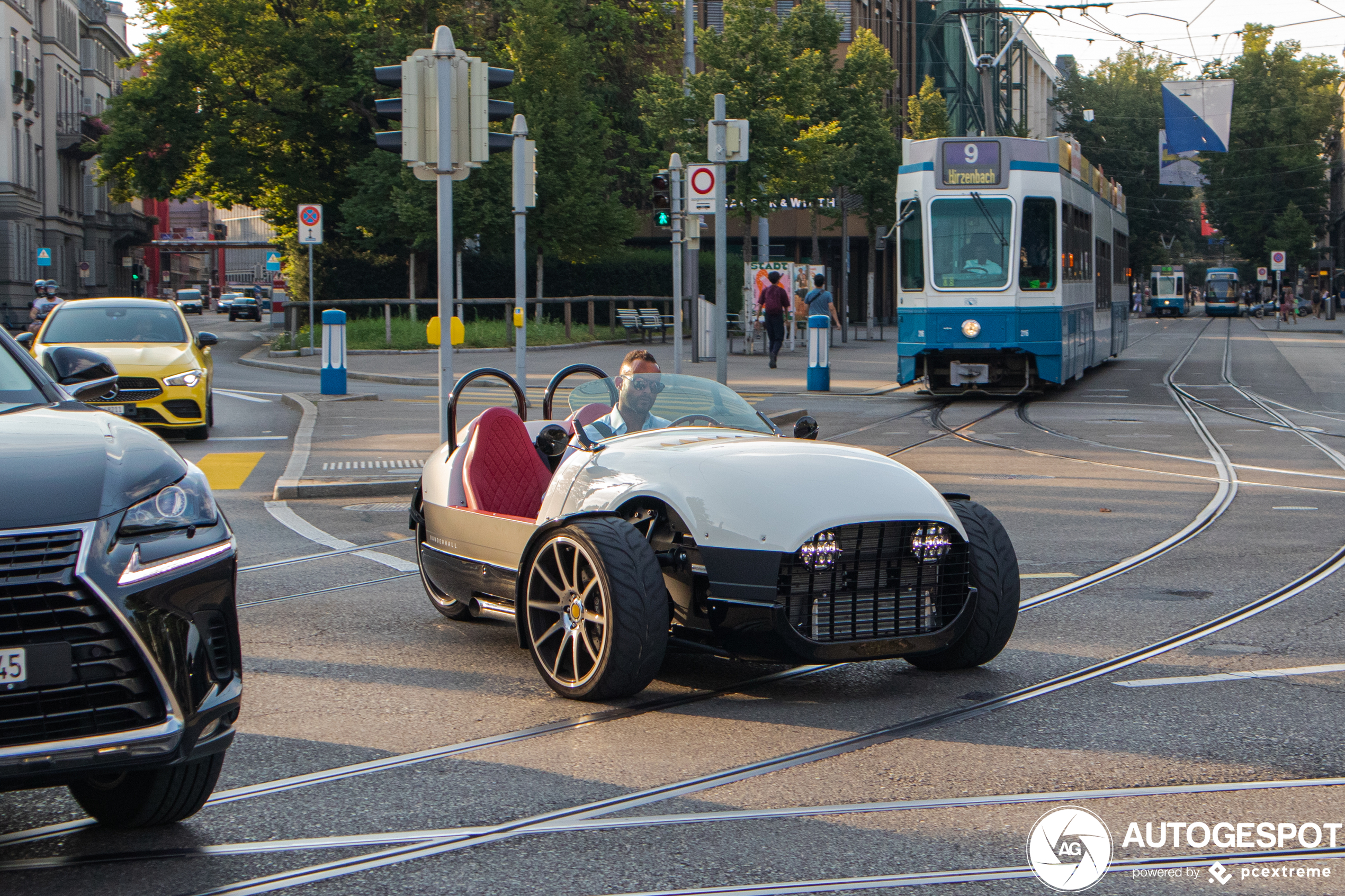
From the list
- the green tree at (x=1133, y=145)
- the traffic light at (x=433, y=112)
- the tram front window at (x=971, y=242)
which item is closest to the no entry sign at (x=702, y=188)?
the tram front window at (x=971, y=242)

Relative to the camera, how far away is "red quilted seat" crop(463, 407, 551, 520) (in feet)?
22.6

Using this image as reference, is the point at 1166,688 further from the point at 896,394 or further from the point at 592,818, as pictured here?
the point at 896,394

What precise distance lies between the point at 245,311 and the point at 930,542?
3183 inches

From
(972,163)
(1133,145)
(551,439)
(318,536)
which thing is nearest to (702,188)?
(972,163)

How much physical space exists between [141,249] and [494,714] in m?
109

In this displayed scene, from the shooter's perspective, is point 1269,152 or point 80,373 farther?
point 1269,152

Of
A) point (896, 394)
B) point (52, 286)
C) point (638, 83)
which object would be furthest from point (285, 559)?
point (638, 83)

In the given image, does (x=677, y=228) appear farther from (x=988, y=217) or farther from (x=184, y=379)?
(x=184, y=379)

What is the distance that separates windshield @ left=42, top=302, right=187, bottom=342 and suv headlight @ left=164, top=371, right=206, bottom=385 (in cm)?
91

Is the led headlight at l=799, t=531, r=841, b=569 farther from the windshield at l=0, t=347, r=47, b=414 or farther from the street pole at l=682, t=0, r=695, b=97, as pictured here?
the street pole at l=682, t=0, r=695, b=97

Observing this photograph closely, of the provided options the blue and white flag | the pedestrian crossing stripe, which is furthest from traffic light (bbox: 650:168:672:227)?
the blue and white flag

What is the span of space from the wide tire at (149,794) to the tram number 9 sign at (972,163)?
18420 millimetres

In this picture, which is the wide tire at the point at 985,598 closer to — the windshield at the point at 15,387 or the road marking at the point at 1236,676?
the road marking at the point at 1236,676

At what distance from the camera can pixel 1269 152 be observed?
93.2m
